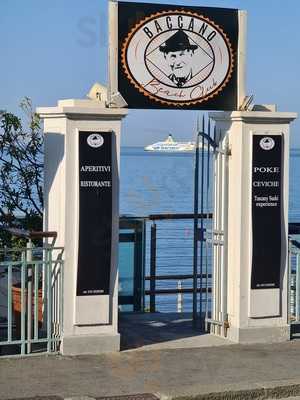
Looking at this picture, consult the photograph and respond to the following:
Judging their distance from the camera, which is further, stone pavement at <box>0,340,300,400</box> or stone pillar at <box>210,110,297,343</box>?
stone pillar at <box>210,110,297,343</box>

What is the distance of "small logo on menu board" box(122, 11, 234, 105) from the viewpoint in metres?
9.41

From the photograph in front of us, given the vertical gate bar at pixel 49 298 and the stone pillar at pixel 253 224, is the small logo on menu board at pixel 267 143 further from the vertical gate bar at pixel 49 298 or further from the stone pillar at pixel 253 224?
the vertical gate bar at pixel 49 298

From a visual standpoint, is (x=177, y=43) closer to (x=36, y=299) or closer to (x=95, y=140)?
(x=95, y=140)

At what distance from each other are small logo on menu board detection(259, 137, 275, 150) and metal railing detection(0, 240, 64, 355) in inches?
98.0

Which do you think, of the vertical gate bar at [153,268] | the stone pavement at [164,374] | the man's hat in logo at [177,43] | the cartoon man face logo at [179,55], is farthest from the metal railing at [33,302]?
the vertical gate bar at [153,268]

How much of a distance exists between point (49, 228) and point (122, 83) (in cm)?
170

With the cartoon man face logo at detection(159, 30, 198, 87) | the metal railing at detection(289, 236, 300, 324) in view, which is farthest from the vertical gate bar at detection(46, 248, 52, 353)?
the metal railing at detection(289, 236, 300, 324)

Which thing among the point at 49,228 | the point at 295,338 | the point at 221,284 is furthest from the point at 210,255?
the point at 49,228

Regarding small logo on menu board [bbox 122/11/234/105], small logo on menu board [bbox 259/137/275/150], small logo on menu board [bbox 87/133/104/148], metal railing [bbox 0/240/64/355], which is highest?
small logo on menu board [bbox 122/11/234/105]

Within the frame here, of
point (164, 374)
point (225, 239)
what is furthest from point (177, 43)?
point (164, 374)

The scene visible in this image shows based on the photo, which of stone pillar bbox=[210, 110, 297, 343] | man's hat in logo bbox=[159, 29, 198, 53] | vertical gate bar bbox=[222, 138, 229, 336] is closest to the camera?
man's hat in logo bbox=[159, 29, 198, 53]

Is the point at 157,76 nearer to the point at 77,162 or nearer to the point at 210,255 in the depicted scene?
the point at 77,162

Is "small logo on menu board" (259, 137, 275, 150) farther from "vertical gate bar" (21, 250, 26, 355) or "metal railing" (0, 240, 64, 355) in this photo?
"vertical gate bar" (21, 250, 26, 355)

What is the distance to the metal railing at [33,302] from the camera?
8.89m
